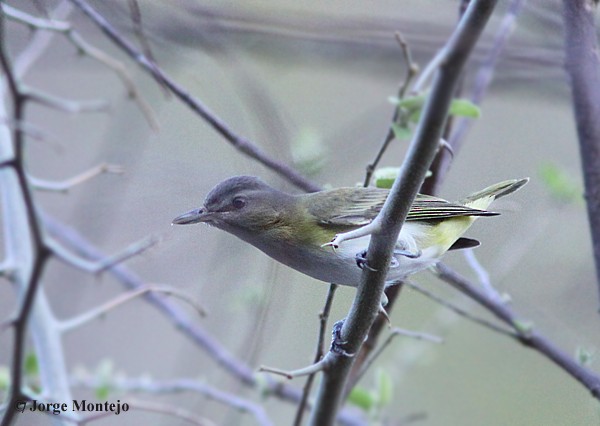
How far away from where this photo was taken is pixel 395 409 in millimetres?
4348

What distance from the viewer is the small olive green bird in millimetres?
1874

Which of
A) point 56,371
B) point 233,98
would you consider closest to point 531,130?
point 233,98

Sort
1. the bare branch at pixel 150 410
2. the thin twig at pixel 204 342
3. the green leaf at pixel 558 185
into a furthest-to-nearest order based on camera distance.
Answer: the green leaf at pixel 558 185, the thin twig at pixel 204 342, the bare branch at pixel 150 410

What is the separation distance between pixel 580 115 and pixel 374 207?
587mm

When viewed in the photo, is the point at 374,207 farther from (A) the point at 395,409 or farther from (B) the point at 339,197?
(A) the point at 395,409

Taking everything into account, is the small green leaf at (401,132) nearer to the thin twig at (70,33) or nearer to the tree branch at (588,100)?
the tree branch at (588,100)

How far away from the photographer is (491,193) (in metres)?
2.04

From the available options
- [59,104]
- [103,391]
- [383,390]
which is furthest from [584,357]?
[59,104]

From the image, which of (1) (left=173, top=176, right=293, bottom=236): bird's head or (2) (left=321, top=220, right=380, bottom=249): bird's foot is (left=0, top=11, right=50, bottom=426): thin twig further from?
(2) (left=321, top=220, right=380, bottom=249): bird's foot

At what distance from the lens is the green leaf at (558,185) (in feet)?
9.09

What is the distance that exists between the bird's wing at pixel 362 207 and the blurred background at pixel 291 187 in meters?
0.14

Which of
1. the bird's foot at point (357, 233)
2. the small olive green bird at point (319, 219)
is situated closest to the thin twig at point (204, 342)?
the small olive green bird at point (319, 219)

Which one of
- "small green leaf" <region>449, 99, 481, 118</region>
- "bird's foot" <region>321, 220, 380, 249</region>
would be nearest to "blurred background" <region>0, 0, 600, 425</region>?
"small green leaf" <region>449, 99, 481, 118</region>

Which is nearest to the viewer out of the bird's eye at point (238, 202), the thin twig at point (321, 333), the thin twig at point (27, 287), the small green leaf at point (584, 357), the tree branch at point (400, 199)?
the tree branch at point (400, 199)
